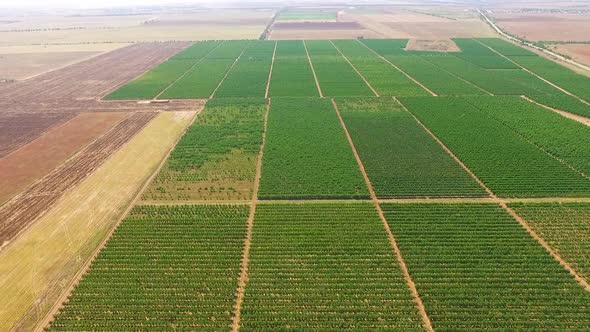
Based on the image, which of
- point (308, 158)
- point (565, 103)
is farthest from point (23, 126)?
point (565, 103)

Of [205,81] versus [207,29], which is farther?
[207,29]

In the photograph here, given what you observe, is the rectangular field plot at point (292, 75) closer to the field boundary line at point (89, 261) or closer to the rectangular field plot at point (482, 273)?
the field boundary line at point (89, 261)

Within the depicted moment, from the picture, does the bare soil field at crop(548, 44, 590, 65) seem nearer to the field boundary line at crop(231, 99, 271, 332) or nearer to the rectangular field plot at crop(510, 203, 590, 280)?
the rectangular field plot at crop(510, 203, 590, 280)

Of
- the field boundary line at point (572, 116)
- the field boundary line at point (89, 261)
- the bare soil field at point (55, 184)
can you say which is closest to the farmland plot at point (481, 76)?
the field boundary line at point (572, 116)

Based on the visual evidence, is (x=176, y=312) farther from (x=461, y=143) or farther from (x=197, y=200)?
(x=461, y=143)

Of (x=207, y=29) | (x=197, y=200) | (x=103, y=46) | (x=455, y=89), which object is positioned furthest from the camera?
(x=207, y=29)

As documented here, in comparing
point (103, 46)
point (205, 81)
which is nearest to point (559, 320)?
point (205, 81)
